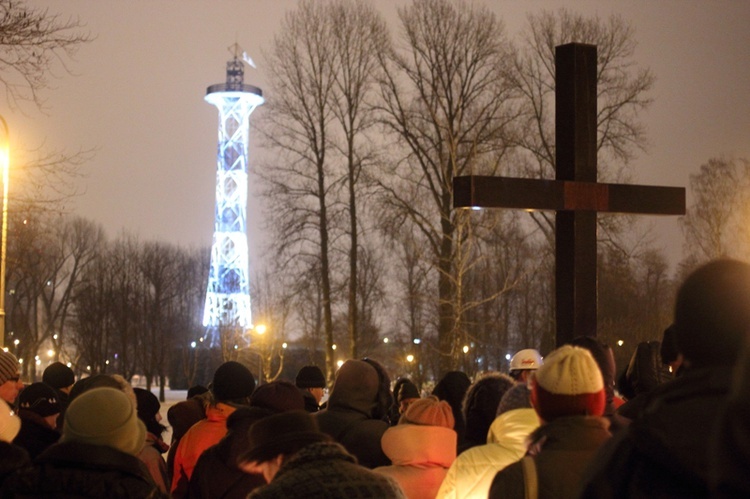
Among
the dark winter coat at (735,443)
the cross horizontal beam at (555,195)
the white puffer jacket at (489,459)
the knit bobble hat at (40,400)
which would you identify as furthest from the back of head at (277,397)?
the dark winter coat at (735,443)

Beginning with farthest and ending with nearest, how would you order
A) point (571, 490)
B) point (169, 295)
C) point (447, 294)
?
point (169, 295) < point (447, 294) < point (571, 490)

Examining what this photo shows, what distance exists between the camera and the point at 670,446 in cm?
238

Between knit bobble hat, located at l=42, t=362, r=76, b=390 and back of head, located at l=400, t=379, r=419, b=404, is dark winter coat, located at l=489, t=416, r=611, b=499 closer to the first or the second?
back of head, located at l=400, t=379, r=419, b=404

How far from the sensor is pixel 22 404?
9.03 meters

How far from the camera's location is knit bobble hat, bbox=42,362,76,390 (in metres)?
11.3

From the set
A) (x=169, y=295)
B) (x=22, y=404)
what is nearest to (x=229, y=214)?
(x=169, y=295)

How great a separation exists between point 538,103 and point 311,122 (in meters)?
7.32

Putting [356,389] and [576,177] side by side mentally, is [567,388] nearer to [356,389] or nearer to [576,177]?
[356,389]

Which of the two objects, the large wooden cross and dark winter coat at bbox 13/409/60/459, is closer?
dark winter coat at bbox 13/409/60/459

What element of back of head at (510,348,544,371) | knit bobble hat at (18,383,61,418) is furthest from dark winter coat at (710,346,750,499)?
knit bobble hat at (18,383,61,418)

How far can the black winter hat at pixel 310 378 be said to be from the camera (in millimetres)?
11375

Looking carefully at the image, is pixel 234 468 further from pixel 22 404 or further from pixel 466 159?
pixel 466 159

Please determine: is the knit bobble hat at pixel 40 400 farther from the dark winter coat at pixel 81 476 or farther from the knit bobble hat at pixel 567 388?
the knit bobble hat at pixel 567 388

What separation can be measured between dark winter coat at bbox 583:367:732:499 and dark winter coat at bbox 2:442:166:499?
Answer: 7.64ft
